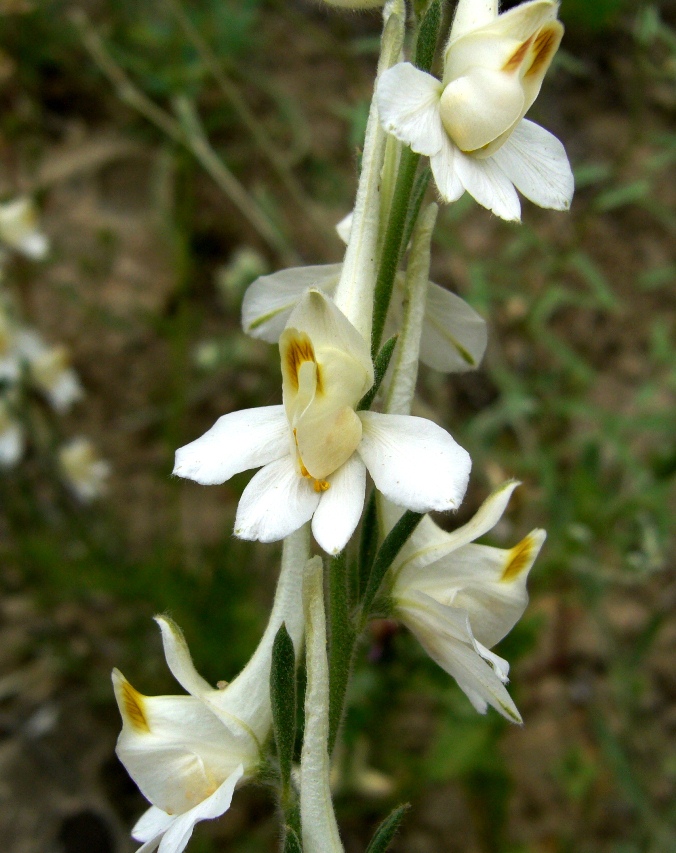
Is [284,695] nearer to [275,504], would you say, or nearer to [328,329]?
[275,504]

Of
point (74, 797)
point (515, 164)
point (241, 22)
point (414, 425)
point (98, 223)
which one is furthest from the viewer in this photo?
point (98, 223)

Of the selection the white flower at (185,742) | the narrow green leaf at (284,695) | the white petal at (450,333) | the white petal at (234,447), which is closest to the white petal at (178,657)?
the white flower at (185,742)

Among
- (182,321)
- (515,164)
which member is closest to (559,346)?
(182,321)

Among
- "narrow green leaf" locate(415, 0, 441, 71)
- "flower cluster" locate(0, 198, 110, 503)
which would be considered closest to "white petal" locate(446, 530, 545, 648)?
"narrow green leaf" locate(415, 0, 441, 71)

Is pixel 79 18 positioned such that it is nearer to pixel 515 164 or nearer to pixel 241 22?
pixel 241 22

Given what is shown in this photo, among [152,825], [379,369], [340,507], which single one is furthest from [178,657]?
[379,369]

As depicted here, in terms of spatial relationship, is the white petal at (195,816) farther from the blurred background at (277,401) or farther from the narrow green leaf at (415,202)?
the blurred background at (277,401)
